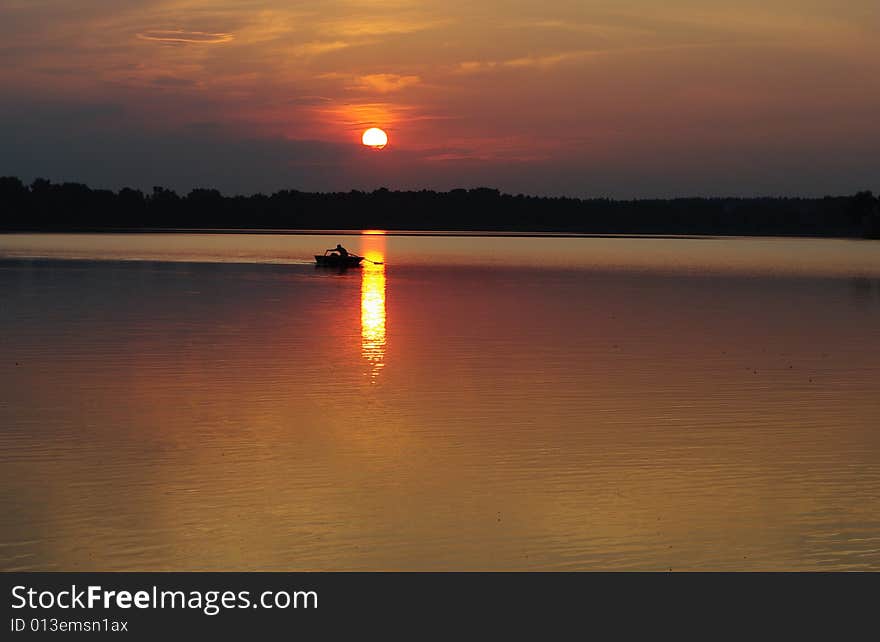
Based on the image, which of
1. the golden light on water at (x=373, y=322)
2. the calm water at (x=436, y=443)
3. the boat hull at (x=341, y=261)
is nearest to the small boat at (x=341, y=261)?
the boat hull at (x=341, y=261)

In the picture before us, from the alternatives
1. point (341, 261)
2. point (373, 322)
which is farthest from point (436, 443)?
point (341, 261)

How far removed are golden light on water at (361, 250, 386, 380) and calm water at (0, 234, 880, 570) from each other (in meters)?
0.33

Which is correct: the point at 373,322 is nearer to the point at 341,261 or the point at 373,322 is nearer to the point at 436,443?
the point at 436,443

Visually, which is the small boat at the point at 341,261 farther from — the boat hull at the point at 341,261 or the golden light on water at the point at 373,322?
the golden light on water at the point at 373,322

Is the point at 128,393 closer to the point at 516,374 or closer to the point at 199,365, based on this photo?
the point at 199,365

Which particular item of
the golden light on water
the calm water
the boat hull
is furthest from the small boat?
the calm water

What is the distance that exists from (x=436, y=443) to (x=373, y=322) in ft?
78.8

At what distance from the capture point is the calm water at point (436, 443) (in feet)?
44.5

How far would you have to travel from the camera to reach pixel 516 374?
→ 27.7 m

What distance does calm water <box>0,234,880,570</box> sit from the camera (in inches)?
534

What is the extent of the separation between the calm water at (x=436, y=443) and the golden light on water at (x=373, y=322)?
33cm
